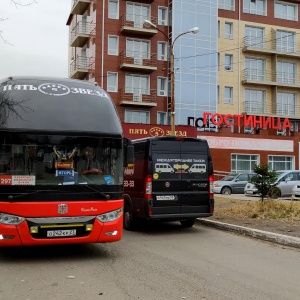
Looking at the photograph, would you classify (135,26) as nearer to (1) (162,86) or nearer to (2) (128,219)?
(1) (162,86)

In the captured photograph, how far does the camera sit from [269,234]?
1020 centimetres

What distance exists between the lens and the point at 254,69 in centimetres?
4731

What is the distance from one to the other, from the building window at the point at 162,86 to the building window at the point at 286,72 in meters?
13.7

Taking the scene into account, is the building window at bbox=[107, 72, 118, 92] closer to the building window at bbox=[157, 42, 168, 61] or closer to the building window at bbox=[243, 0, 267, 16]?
the building window at bbox=[157, 42, 168, 61]

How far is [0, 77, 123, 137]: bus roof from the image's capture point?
7.63 metres

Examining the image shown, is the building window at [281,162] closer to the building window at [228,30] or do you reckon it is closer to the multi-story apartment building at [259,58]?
the multi-story apartment building at [259,58]

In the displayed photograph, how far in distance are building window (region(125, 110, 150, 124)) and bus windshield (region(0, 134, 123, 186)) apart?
33155 millimetres

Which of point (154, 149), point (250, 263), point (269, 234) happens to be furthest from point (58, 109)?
point (269, 234)

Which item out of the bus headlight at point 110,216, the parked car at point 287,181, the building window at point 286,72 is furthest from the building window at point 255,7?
the bus headlight at point 110,216

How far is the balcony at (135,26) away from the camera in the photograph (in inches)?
1602

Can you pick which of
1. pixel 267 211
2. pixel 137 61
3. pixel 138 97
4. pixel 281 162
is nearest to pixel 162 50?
pixel 137 61

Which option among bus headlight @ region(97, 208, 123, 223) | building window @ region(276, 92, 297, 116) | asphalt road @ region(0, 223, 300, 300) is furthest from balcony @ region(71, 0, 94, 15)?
bus headlight @ region(97, 208, 123, 223)

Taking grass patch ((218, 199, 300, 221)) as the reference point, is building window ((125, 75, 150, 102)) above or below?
above

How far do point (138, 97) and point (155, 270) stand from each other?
1374 inches
